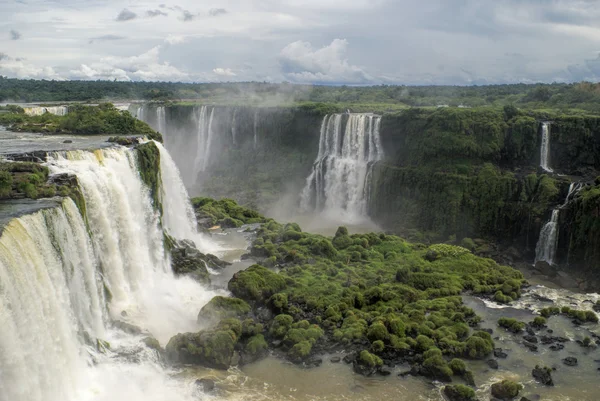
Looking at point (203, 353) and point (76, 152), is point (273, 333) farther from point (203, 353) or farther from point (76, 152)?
point (76, 152)

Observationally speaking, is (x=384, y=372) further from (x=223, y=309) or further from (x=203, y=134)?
(x=203, y=134)

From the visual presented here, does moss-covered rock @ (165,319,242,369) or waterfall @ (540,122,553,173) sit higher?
waterfall @ (540,122,553,173)

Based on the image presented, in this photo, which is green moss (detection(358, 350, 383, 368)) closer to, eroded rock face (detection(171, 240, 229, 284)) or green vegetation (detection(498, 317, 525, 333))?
green vegetation (detection(498, 317, 525, 333))

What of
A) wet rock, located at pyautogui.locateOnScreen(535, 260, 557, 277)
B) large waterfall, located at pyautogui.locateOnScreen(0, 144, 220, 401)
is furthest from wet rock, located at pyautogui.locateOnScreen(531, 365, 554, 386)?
large waterfall, located at pyautogui.locateOnScreen(0, 144, 220, 401)

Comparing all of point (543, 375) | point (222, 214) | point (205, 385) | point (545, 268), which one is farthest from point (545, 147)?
point (205, 385)

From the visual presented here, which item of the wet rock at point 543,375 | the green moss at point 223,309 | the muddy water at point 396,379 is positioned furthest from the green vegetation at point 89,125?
the wet rock at point 543,375

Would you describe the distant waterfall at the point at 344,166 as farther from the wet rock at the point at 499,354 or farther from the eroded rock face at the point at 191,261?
the wet rock at the point at 499,354
